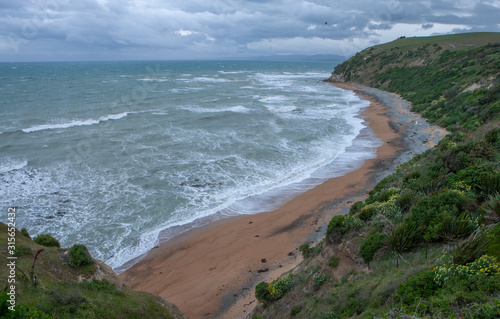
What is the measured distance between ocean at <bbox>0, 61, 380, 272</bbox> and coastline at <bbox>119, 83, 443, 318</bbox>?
0.87 m

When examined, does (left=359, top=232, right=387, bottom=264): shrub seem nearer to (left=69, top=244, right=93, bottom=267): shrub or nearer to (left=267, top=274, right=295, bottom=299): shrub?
(left=267, top=274, right=295, bottom=299): shrub

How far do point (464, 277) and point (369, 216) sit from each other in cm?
459

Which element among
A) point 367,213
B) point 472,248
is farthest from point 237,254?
point 472,248

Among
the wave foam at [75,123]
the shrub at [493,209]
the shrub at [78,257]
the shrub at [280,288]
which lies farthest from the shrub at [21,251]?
the wave foam at [75,123]

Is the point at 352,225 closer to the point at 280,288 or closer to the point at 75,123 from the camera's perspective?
the point at 280,288

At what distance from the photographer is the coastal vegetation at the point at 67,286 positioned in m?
6.00

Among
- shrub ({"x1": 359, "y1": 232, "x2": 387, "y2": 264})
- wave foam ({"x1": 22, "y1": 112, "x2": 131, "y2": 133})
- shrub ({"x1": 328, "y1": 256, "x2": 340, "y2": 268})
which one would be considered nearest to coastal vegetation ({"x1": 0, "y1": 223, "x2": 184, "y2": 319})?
shrub ({"x1": 328, "y1": 256, "x2": 340, "y2": 268})

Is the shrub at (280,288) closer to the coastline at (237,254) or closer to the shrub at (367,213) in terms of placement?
the coastline at (237,254)

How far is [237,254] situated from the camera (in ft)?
41.8

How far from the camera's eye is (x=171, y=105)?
4369cm

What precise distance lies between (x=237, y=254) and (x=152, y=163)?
12281 millimetres

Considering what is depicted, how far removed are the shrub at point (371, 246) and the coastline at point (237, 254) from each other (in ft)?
13.0

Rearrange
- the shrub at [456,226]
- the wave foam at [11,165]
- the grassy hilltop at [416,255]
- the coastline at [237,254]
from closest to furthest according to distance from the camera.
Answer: the grassy hilltop at [416,255] < the shrub at [456,226] < the coastline at [237,254] < the wave foam at [11,165]

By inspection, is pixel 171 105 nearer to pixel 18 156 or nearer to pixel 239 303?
pixel 18 156
